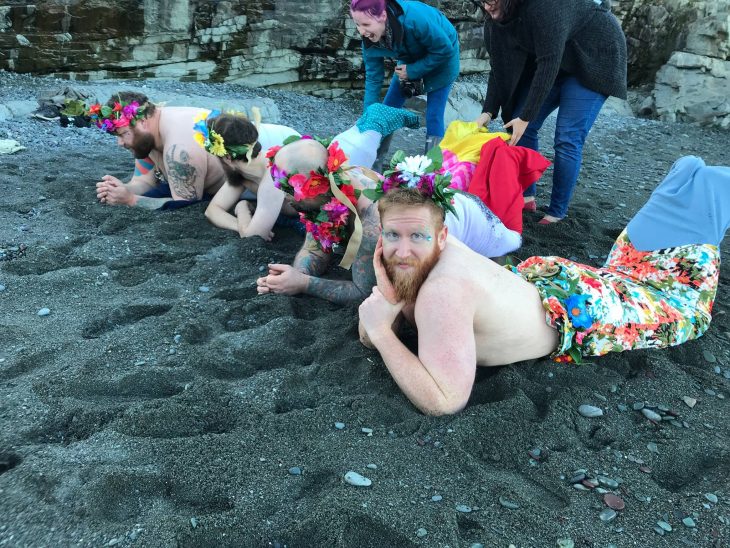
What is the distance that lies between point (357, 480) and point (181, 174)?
3106 millimetres

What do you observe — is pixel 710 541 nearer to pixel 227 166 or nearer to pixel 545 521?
pixel 545 521

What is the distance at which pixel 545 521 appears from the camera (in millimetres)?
1906

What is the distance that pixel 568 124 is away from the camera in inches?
167

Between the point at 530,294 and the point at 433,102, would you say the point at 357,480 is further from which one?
the point at 433,102

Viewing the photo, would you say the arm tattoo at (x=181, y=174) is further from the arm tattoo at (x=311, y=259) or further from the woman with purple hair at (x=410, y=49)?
the woman with purple hair at (x=410, y=49)

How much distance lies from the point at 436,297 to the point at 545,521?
2.76ft

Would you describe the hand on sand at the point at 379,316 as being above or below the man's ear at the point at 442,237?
below

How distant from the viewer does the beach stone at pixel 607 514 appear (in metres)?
1.94

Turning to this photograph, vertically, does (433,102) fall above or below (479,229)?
above

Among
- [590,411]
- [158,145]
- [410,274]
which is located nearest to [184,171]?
[158,145]

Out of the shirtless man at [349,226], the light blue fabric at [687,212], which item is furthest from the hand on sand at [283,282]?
the light blue fabric at [687,212]

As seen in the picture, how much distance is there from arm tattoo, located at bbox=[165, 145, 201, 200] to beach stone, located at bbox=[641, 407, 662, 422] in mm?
3413

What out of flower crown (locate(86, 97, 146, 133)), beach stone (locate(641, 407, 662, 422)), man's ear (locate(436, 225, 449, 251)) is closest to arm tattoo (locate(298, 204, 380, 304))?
man's ear (locate(436, 225, 449, 251))

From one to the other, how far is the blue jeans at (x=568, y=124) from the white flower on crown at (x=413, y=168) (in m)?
2.13
